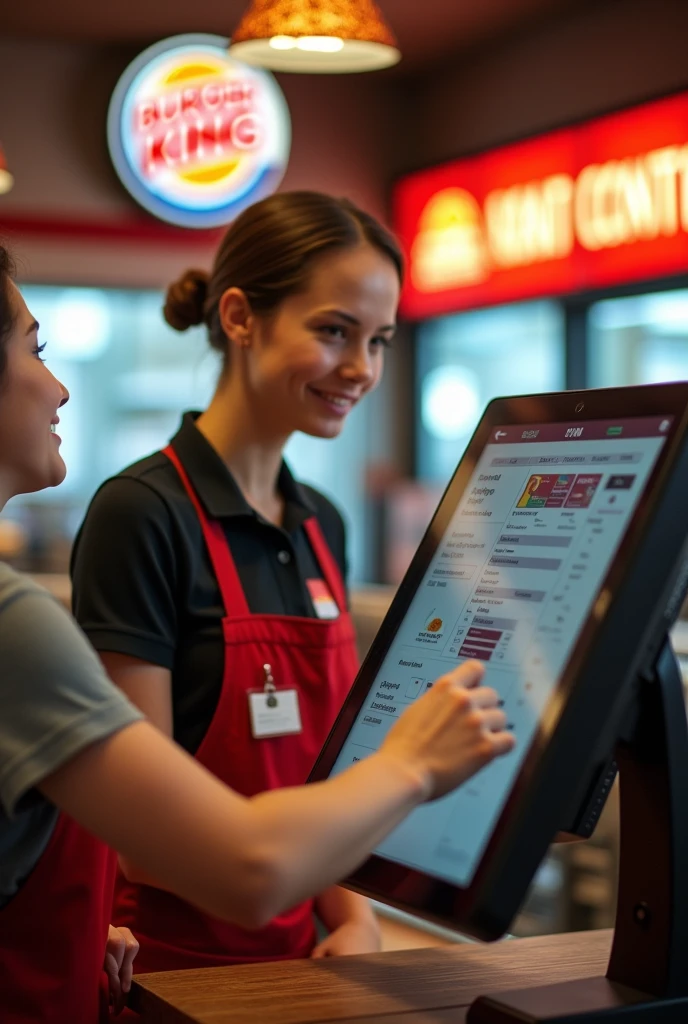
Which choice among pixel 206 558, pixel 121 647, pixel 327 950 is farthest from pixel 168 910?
pixel 206 558

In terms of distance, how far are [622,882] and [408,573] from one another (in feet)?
1.10

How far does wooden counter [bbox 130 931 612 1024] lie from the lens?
3.75 ft

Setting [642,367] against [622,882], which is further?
[642,367]

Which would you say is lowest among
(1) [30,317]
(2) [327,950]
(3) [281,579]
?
(2) [327,950]

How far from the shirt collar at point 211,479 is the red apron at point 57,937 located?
632mm

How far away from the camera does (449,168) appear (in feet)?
20.3

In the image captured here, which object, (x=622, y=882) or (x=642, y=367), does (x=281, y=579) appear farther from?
(x=642, y=367)

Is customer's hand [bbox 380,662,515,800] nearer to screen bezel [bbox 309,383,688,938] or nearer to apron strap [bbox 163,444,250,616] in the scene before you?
screen bezel [bbox 309,383,688,938]

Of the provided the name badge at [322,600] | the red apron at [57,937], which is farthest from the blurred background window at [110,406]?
the red apron at [57,937]

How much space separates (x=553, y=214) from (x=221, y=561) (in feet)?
13.4

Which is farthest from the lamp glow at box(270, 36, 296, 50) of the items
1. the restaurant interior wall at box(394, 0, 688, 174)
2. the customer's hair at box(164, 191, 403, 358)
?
the restaurant interior wall at box(394, 0, 688, 174)

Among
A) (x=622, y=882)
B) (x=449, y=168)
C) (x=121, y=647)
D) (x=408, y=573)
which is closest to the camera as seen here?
(x=622, y=882)

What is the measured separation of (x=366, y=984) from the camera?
1.24 m

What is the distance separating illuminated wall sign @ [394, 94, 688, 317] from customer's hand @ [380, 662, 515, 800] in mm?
4048
